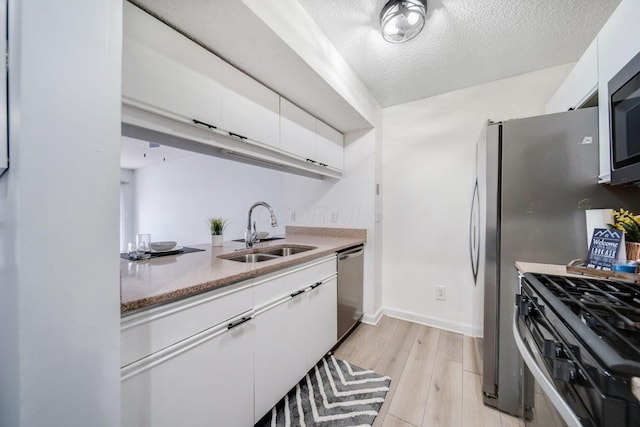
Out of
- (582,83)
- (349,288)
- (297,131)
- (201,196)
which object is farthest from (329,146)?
(201,196)

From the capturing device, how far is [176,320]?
808mm

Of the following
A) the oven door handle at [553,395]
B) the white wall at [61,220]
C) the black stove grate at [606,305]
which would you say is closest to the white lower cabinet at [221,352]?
the white wall at [61,220]

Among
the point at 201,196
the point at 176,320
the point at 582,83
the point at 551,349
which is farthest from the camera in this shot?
the point at 201,196

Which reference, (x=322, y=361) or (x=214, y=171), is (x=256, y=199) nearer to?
(x=214, y=171)

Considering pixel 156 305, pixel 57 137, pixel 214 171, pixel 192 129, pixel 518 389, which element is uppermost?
pixel 214 171

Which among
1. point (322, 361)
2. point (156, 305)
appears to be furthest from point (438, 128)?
point (156, 305)

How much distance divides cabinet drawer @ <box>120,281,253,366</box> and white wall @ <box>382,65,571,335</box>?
72.8 inches

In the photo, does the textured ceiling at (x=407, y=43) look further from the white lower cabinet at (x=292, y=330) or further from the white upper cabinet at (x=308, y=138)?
the white lower cabinet at (x=292, y=330)

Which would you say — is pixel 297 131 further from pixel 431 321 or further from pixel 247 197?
pixel 431 321

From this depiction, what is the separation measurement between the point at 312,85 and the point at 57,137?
4.56ft

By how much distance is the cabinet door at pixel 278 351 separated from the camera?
1123mm

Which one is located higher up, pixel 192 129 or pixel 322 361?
pixel 192 129

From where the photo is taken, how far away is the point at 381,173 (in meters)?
2.45

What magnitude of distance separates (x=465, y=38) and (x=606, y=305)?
168 cm
